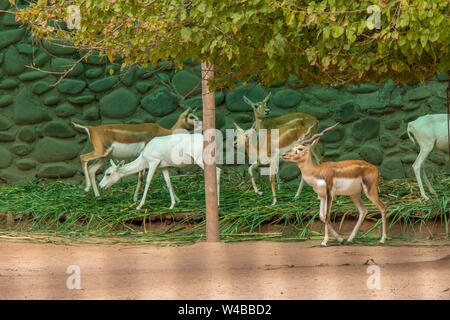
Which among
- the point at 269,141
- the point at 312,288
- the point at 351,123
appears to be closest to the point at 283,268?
the point at 312,288

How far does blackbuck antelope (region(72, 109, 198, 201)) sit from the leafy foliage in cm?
280

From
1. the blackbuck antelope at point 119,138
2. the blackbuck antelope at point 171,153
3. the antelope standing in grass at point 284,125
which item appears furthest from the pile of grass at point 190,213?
the antelope standing in grass at point 284,125

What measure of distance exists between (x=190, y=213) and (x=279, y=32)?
3.20 meters

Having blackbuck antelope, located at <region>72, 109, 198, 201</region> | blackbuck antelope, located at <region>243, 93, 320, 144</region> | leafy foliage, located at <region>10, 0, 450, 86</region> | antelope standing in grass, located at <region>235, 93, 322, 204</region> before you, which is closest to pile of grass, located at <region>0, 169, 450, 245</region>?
blackbuck antelope, located at <region>72, 109, 198, 201</region>

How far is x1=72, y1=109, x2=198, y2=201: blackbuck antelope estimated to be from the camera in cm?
808

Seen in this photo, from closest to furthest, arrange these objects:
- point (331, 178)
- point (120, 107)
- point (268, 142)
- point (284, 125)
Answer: point (331, 178)
point (268, 142)
point (284, 125)
point (120, 107)

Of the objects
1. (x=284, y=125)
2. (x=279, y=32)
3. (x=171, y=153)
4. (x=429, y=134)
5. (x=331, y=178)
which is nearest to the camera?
(x=279, y=32)

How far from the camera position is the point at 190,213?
7152 mm

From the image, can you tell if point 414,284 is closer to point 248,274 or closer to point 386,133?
point 248,274

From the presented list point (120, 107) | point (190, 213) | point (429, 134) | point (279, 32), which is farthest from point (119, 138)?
point (279, 32)

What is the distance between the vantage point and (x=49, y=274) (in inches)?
197

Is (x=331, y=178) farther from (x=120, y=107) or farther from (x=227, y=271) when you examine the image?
(x=120, y=107)

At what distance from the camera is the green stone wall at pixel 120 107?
29.3ft

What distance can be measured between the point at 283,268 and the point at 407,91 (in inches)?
179
